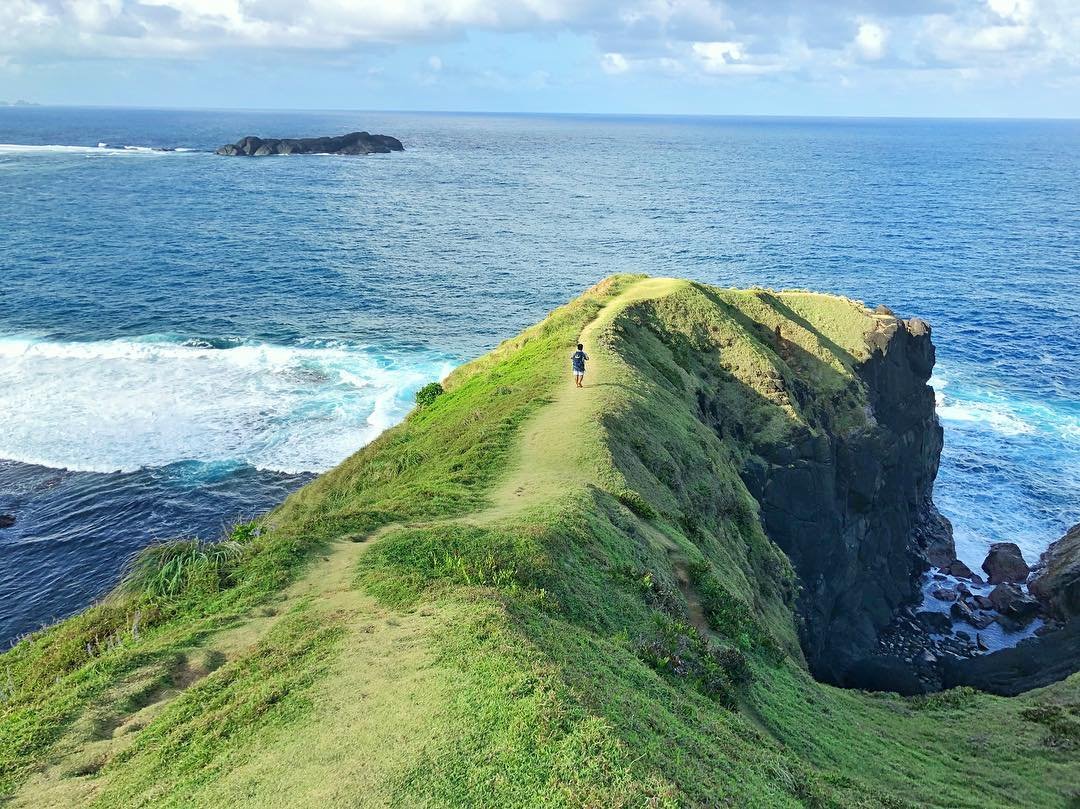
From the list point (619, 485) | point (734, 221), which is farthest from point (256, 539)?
point (734, 221)

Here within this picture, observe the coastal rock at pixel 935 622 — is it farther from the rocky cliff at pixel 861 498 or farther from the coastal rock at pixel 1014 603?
the coastal rock at pixel 1014 603

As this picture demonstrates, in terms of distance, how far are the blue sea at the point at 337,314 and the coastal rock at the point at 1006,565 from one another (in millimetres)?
1755

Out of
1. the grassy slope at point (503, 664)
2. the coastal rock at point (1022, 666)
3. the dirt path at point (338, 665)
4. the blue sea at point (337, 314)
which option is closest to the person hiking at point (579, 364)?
the grassy slope at point (503, 664)

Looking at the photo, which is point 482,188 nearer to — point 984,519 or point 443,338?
point 443,338

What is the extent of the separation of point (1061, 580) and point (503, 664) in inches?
1811

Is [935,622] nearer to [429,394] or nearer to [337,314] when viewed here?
[429,394]

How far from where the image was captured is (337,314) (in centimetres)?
7962

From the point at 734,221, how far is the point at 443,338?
78134mm

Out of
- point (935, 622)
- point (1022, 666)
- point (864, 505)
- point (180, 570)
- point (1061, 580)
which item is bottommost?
point (935, 622)

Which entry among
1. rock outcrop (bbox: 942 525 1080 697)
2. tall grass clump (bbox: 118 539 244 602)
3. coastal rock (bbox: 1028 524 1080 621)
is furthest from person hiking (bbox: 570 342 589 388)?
coastal rock (bbox: 1028 524 1080 621)

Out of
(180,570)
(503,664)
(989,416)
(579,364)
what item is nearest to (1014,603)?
(989,416)

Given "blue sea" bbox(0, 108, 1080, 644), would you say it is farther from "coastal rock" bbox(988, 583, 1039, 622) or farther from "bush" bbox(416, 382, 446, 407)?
"bush" bbox(416, 382, 446, 407)

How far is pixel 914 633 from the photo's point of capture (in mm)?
47562

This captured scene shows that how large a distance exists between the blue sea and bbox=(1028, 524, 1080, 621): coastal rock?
297cm
